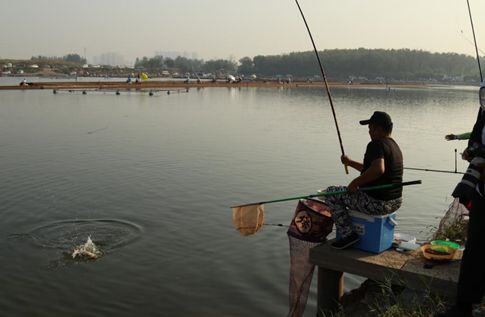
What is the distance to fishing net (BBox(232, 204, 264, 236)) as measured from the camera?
6520mm

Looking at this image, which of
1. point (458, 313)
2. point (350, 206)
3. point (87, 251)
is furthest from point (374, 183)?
point (87, 251)

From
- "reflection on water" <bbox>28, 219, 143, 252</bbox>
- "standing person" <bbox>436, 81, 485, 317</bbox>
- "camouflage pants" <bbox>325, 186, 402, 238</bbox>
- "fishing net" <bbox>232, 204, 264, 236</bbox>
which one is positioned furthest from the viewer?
"reflection on water" <bbox>28, 219, 143, 252</bbox>

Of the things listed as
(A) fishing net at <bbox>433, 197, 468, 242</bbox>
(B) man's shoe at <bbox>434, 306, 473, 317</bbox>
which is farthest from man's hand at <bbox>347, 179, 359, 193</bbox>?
(A) fishing net at <bbox>433, 197, 468, 242</bbox>

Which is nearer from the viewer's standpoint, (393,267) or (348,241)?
(393,267)

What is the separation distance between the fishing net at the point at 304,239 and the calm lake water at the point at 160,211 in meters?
1.02

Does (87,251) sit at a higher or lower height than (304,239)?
lower

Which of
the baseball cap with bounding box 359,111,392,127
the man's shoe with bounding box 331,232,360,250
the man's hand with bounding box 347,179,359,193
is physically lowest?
the man's shoe with bounding box 331,232,360,250

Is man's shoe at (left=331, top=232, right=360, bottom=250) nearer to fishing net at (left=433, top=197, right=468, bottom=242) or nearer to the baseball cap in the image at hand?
the baseball cap

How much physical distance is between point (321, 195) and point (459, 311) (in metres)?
1.94

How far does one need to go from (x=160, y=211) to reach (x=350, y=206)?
6366mm

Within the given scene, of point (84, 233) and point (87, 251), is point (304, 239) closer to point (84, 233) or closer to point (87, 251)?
point (87, 251)

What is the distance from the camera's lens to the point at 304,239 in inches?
246

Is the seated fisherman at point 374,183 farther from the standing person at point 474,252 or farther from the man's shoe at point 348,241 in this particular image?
the standing person at point 474,252

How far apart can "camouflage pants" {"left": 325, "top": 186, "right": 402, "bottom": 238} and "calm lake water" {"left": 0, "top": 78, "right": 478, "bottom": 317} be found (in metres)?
1.96
